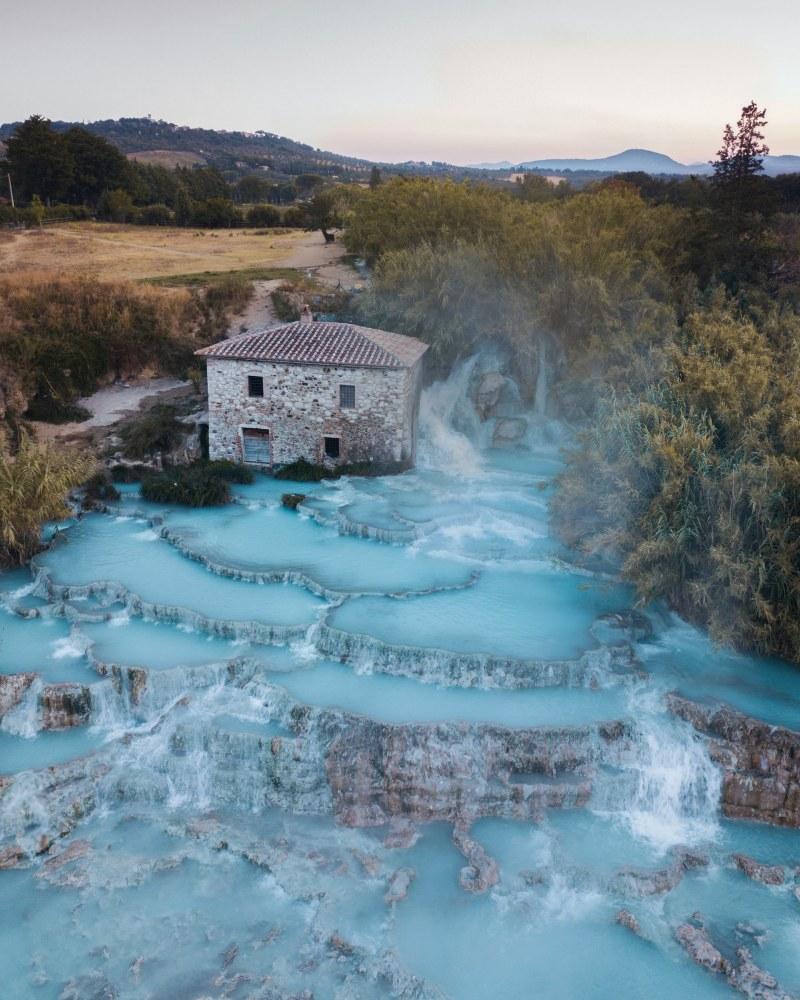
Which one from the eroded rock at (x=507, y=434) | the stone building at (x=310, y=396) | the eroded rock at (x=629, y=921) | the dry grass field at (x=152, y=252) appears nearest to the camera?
the eroded rock at (x=629, y=921)

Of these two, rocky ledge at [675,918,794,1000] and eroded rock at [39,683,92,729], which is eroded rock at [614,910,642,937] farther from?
eroded rock at [39,683,92,729]

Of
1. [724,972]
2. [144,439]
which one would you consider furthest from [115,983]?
[144,439]

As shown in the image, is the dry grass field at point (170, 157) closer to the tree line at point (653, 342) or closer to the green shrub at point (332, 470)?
the tree line at point (653, 342)

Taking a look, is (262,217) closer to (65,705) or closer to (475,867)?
(65,705)

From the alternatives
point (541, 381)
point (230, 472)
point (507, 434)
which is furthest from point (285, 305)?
point (230, 472)

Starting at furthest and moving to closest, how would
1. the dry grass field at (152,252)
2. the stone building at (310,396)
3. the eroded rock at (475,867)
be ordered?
the dry grass field at (152,252)
the stone building at (310,396)
the eroded rock at (475,867)

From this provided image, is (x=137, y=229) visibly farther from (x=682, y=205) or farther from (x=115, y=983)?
(x=115, y=983)

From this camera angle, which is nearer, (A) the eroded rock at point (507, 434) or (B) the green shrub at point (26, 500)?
(B) the green shrub at point (26, 500)

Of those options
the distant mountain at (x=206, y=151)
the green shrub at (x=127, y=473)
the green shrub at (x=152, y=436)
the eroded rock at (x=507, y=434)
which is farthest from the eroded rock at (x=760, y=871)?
the distant mountain at (x=206, y=151)
